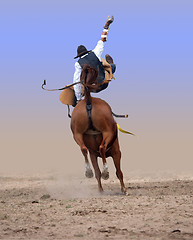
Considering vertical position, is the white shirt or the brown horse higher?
the white shirt

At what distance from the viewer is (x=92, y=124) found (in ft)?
32.7

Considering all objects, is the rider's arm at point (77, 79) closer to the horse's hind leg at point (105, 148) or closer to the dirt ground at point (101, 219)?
the horse's hind leg at point (105, 148)

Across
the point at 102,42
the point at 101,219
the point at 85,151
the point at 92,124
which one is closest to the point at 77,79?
the point at 102,42

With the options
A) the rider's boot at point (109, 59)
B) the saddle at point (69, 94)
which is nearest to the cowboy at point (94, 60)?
the saddle at point (69, 94)

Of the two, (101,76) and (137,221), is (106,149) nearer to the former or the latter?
(101,76)

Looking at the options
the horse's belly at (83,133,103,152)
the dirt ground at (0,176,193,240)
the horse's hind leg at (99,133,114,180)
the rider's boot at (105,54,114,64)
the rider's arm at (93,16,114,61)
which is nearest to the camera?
the dirt ground at (0,176,193,240)

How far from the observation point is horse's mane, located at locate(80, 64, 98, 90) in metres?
10.3

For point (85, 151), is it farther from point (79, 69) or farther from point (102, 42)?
point (102, 42)

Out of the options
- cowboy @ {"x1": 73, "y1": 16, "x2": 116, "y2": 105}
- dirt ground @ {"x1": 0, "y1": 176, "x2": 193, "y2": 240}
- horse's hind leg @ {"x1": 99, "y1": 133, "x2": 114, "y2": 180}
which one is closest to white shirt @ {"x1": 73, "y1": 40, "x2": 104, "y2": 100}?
cowboy @ {"x1": 73, "y1": 16, "x2": 116, "y2": 105}

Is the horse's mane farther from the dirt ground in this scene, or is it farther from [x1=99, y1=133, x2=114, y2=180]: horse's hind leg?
the dirt ground

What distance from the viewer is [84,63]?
34.8 ft

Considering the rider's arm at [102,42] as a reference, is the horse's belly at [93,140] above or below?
below

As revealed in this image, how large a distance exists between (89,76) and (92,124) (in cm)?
105

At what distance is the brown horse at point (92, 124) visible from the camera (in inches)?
392
